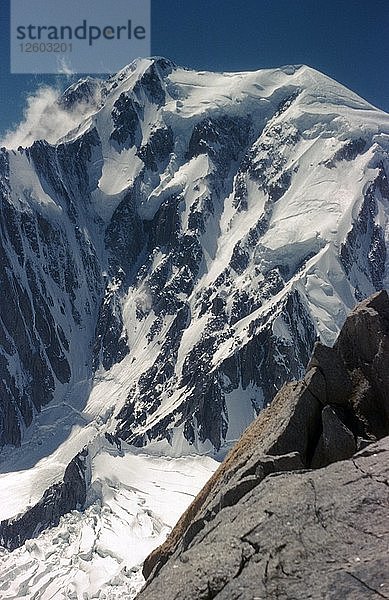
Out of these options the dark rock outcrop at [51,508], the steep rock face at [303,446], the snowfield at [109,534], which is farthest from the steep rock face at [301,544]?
the dark rock outcrop at [51,508]

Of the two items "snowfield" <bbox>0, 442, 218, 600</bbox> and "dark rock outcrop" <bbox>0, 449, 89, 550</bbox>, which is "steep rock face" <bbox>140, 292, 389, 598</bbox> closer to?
"snowfield" <bbox>0, 442, 218, 600</bbox>

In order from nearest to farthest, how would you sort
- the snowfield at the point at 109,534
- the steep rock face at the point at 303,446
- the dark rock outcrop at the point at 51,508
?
the steep rock face at the point at 303,446 < the snowfield at the point at 109,534 < the dark rock outcrop at the point at 51,508

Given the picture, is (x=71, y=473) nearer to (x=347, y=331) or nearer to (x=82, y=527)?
(x=82, y=527)

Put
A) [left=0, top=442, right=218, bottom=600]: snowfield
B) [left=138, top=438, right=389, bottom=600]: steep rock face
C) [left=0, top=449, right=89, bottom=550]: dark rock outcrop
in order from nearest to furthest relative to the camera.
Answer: [left=138, top=438, right=389, bottom=600]: steep rock face, [left=0, top=442, right=218, bottom=600]: snowfield, [left=0, top=449, right=89, bottom=550]: dark rock outcrop

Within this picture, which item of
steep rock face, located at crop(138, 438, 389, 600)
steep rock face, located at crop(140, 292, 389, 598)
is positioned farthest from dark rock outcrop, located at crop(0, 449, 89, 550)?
steep rock face, located at crop(138, 438, 389, 600)

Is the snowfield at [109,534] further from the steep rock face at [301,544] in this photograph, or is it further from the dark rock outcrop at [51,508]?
the steep rock face at [301,544]

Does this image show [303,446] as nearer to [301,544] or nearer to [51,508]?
[301,544]

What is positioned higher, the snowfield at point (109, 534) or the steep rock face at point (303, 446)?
the steep rock face at point (303, 446)

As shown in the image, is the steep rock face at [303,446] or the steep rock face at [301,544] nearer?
the steep rock face at [301,544]

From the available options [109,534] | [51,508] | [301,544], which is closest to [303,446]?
[301,544]

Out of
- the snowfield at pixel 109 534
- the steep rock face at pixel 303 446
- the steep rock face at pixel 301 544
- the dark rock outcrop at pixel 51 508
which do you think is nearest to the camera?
the steep rock face at pixel 301 544

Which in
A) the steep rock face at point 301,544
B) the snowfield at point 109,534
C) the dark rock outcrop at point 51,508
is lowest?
the snowfield at point 109,534
